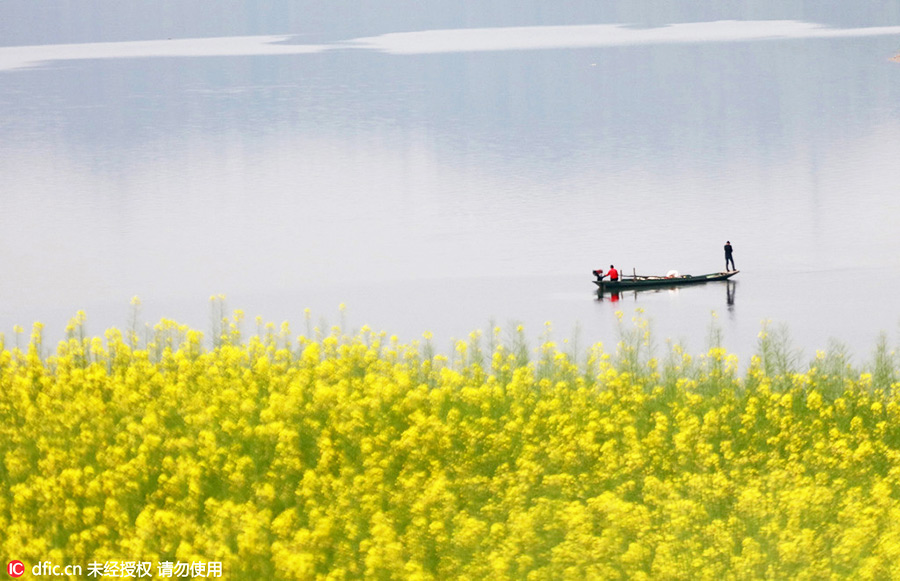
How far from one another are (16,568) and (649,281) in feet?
89.9

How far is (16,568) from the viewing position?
1270 centimetres

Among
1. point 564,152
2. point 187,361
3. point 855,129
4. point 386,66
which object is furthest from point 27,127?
point 187,361

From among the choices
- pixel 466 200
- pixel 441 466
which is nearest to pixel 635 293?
pixel 466 200

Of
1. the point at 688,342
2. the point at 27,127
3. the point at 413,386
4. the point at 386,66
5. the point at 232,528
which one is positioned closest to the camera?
the point at 232,528

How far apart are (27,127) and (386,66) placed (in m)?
64.5

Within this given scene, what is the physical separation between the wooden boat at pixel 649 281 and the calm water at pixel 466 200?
355 millimetres

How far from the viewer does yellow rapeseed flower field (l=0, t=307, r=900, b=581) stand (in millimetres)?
12648

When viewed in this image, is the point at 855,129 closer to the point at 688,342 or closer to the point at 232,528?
the point at 688,342

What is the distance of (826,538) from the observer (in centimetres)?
1330

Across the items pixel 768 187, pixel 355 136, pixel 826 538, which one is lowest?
pixel 826 538

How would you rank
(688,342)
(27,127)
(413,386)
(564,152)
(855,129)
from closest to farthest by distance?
(413,386), (688,342), (564,152), (855,129), (27,127)

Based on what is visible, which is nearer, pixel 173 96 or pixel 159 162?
pixel 159 162

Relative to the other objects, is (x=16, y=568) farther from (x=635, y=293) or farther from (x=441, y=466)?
(x=635, y=293)

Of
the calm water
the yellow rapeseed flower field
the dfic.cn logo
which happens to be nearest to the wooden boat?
the calm water
